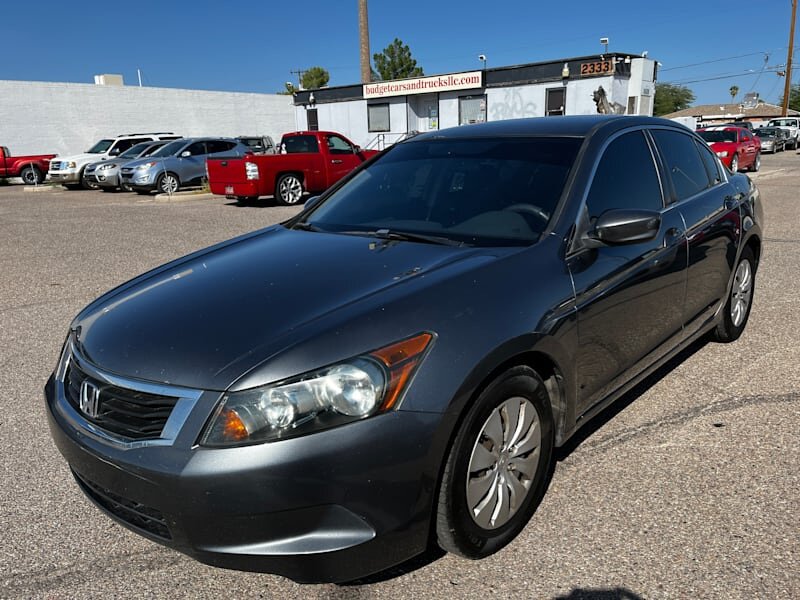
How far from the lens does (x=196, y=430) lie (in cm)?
208

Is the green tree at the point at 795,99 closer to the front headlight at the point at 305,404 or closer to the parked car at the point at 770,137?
the parked car at the point at 770,137

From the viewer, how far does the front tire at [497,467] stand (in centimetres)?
234

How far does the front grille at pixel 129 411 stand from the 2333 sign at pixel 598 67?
83.6 ft

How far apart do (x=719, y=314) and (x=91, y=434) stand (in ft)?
13.3

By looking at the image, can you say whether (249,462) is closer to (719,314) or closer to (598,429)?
(598,429)

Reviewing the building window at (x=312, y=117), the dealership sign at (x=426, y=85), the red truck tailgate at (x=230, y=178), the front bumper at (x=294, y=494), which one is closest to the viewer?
the front bumper at (x=294, y=494)

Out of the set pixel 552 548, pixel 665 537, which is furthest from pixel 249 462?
pixel 665 537

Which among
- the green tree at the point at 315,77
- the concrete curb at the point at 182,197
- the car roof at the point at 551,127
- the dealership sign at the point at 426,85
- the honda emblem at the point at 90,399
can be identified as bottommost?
the concrete curb at the point at 182,197

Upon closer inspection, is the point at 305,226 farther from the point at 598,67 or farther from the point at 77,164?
the point at 598,67

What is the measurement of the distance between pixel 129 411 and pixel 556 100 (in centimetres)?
2685

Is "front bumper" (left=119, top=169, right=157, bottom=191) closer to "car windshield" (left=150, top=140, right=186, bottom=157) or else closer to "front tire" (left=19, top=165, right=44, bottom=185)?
"car windshield" (left=150, top=140, right=186, bottom=157)

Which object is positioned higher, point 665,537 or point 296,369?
point 296,369

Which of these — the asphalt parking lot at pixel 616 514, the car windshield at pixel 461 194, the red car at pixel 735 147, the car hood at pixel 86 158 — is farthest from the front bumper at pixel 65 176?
the car windshield at pixel 461 194

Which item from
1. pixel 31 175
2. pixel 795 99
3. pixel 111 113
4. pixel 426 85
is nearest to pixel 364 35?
pixel 426 85
